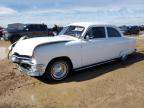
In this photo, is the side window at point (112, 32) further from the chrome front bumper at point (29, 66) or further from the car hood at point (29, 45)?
the chrome front bumper at point (29, 66)

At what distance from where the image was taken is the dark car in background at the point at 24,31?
75.2 ft

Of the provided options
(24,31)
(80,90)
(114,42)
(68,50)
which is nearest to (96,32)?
(114,42)

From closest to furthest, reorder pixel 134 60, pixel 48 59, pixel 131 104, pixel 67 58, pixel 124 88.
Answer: pixel 131 104 → pixel 124 88 → pixel 48 59 → pixel 67 58 → pixel 134 60

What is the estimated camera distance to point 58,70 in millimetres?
8078

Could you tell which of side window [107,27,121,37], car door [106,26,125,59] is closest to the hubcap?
car door [106,26,125,59]

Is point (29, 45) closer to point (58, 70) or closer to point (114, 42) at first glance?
point (58, 70)

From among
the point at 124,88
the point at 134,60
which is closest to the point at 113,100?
the point at 124,88

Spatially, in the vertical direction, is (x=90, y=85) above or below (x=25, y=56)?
below

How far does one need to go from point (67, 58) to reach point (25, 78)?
1473 millimetres

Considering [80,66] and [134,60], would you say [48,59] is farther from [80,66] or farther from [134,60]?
[134,60]

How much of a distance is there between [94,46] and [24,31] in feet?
51.2

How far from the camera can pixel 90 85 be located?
742cm

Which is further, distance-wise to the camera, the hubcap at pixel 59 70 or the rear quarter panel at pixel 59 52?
the hubcap at pixel 59 70

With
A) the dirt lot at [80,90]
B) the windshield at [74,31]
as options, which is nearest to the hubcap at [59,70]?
the dirt lot at [80,90]
